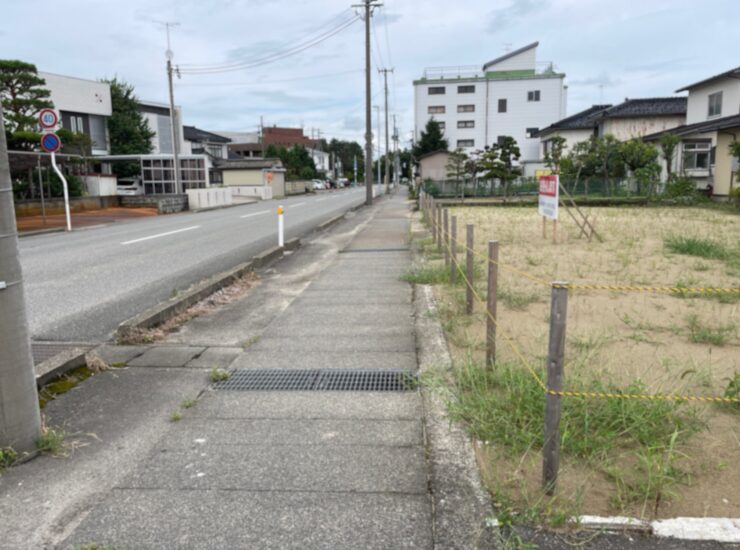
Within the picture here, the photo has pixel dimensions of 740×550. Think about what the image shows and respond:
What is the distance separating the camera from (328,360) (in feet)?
16.8

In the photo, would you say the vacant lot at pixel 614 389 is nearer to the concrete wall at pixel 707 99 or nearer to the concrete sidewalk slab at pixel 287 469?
the concrete sidewalk slab at pixel 287 469

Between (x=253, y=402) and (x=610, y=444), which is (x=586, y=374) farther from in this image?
(x=253, y=402)

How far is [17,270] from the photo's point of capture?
331cm

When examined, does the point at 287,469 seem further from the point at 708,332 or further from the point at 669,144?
the point at 669,144

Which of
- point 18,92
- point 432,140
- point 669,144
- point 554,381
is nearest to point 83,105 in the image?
point 18,92

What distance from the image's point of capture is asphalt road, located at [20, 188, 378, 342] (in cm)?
686

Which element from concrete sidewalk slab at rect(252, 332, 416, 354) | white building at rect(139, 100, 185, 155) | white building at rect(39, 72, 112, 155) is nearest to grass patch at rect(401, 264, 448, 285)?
concrete sidewalk slab at rect(252, 332, 416, 354)

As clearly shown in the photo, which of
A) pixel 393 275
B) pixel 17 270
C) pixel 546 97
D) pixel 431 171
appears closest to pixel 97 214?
pixel 393 275

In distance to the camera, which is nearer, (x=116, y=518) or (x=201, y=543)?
(x=201, y=543)

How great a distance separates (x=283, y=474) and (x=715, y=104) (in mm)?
33088

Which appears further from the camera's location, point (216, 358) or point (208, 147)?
point (208, 147)

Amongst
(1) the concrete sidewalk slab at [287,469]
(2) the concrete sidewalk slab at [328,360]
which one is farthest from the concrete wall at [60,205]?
(1) the concrete sidewalk slab at [287,469]

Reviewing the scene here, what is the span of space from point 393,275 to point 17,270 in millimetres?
6532

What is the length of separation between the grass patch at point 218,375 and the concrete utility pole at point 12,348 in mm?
1432
